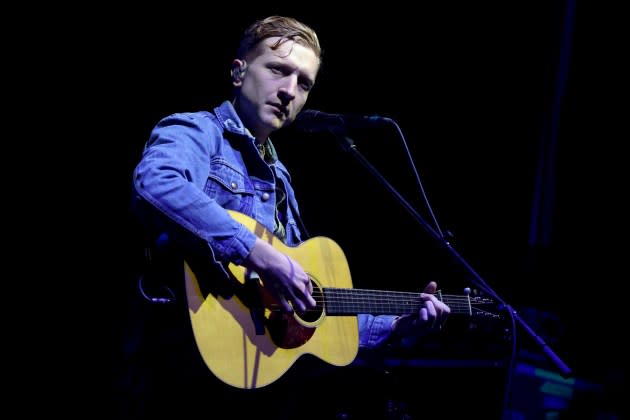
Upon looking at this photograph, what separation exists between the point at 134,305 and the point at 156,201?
1.51 feet

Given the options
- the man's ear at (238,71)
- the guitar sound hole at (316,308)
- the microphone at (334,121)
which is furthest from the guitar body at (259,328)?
the man's ear at (238,71)

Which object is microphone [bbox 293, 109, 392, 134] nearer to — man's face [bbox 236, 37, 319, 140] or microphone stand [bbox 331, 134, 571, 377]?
microphone stand [bbox 331, 134, 571, 377]

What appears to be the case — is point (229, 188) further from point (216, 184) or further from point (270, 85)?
point (270, 85)

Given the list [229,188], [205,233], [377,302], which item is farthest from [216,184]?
[377,302]

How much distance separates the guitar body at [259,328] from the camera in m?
1.74

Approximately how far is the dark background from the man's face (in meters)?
1.19

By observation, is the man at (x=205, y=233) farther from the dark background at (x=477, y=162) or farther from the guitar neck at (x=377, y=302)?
the dark background at (x=477, y=162)

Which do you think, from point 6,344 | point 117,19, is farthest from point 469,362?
point 117,19

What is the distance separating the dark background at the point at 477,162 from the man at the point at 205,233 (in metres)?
1.49

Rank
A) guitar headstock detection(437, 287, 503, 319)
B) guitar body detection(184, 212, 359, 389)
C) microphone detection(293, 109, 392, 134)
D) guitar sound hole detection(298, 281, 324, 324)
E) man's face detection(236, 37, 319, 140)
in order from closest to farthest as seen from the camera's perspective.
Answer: guitar body detection(184, 212, 359, 389)
guitar sound hole detection(298, 281, 324, 324)
man's face detection(236, 37, 319, 140)
microphone detection(293, 109, 392, 134)
guitar headstock detection(437, 287, 503, 319)

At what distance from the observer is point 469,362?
3645mm

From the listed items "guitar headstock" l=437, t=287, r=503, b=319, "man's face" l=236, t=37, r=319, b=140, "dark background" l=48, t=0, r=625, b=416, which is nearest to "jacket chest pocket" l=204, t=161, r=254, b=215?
"man's face" l=236, t=37, r=319, b=140

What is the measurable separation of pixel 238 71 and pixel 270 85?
211mm

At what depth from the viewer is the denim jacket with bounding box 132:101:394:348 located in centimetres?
177
